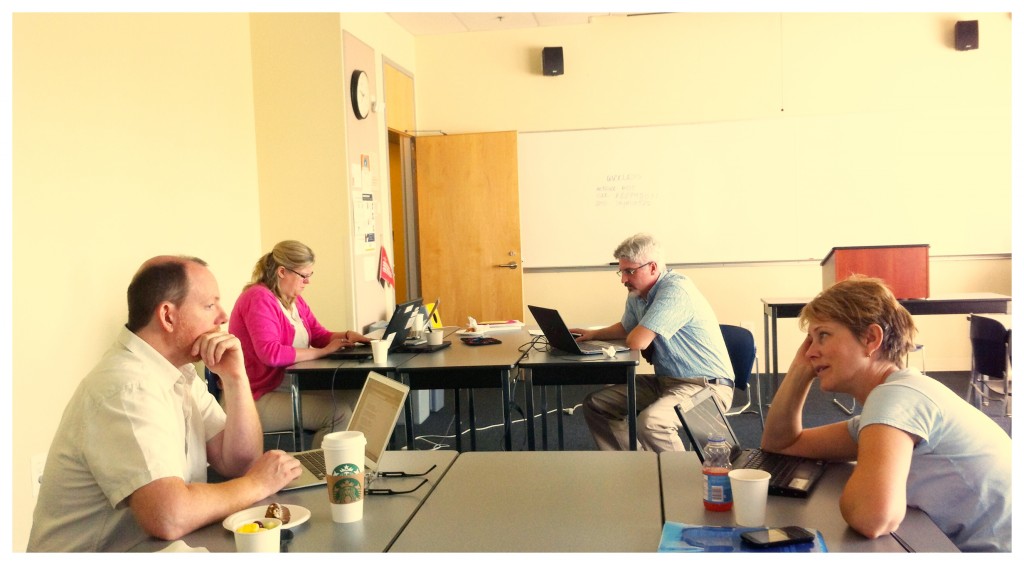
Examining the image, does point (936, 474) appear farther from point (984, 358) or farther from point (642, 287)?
point (984, 358)

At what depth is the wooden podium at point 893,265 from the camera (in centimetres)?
482

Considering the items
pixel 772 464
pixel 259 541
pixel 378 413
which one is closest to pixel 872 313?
pixel 772 464

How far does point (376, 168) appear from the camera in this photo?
5684mm

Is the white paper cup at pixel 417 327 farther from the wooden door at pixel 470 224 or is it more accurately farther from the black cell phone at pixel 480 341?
the wooden door at pixel 470 224

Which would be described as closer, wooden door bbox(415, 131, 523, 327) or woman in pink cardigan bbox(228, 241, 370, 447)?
woman in pink cardigan bbox(228, 241, 370, 447)

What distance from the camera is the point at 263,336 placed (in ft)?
11.7

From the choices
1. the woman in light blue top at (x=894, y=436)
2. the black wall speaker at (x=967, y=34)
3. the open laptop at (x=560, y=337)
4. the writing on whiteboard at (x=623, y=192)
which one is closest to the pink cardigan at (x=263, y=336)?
the open laptop at (x=560, y=337)

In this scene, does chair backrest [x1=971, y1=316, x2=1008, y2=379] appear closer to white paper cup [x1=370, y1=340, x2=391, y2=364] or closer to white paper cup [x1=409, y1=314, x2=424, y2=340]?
white paper cup [x1=409, y1=314, x2=424, y2=340]

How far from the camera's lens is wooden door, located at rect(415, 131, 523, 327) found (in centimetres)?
647

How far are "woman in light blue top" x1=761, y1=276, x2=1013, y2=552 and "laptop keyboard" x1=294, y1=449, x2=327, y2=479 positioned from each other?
3.92 feet

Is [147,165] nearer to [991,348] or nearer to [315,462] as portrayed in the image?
[315,462]

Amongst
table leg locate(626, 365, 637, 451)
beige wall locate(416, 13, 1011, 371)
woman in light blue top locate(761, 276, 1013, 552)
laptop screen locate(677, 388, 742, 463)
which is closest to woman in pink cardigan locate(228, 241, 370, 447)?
table leg locate(626, 365, 637, 451)

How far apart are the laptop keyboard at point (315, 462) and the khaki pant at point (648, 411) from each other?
1738 millimetres

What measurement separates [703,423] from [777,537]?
0.64 meters
